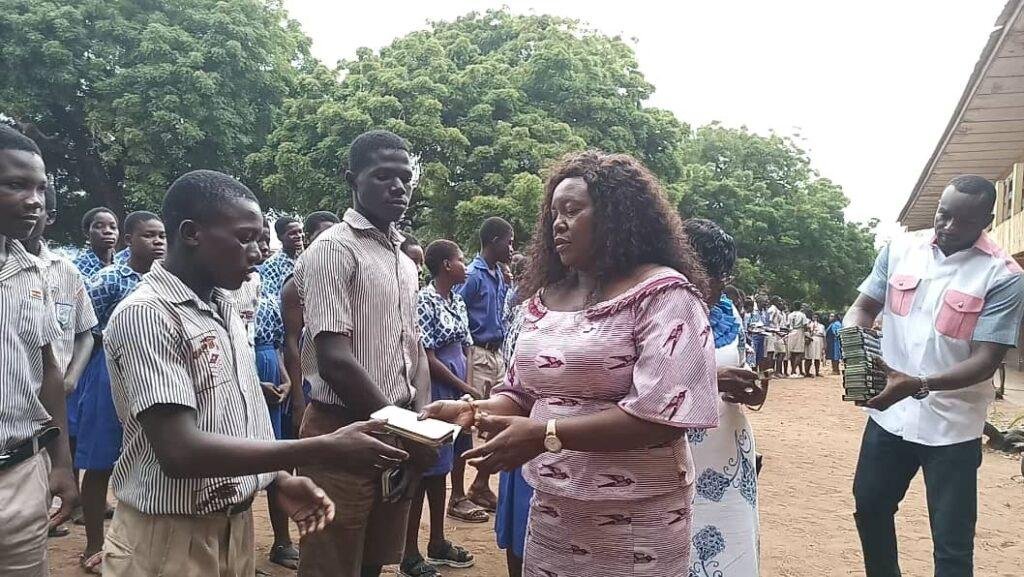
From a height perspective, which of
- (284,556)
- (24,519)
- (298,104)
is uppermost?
(298,104)

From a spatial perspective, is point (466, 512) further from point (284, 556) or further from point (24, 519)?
point (24, 519)

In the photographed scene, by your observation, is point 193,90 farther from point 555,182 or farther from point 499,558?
point 555,182

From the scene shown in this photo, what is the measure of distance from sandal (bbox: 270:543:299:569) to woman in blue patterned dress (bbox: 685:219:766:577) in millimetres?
2619

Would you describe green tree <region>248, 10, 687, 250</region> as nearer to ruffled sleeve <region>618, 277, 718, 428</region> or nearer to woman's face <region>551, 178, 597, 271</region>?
woman's face <region>551, 178, 597, 271</region>

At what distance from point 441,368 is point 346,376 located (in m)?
2.28

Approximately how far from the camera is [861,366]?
10.5 ft

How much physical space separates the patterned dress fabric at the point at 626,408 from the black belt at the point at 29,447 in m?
1.57

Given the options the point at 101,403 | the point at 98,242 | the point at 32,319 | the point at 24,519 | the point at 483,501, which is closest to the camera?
the point at 24,519

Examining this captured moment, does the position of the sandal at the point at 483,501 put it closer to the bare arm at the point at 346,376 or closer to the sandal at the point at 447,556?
the sandal at the point at 447,556

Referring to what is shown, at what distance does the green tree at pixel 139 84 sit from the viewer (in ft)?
57.7

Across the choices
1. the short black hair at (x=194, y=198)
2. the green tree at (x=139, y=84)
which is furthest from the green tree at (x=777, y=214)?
the short black hair at (x=194, y=198)

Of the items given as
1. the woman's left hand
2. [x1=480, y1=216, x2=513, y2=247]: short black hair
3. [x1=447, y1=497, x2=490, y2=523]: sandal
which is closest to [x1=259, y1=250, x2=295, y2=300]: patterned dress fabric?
[x1=480, y1=216, x2=513, y2=247]: short black hair

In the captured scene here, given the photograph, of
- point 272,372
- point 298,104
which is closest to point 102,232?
point 272,372

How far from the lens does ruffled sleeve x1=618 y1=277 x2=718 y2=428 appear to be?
2.04 metres
